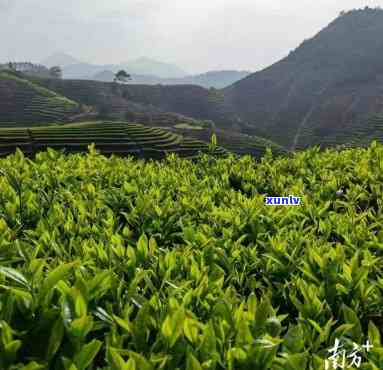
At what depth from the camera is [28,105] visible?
123750 mm

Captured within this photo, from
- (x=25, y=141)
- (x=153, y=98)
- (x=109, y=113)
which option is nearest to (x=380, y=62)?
(x=153, y=98)

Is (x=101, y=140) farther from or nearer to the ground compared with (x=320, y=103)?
nearer to the ground

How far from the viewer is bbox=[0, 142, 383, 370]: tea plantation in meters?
2.14

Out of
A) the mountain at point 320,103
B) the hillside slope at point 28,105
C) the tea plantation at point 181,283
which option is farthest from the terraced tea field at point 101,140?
the mountain at point 320,103

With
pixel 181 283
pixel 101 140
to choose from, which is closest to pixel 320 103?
pixel 101 140

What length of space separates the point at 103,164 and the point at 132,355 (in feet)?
18.4

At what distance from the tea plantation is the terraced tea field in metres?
50.3

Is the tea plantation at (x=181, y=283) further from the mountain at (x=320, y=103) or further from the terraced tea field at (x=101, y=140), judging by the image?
the mountain at (x=320, y=103)

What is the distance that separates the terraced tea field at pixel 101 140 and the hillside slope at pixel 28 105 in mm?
46165

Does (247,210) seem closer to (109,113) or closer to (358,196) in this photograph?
(358,196)

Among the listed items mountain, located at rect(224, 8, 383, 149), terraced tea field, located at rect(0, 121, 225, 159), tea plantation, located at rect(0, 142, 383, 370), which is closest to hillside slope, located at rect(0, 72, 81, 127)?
terraced tea field, located at rect(0, 121, 225, 159)

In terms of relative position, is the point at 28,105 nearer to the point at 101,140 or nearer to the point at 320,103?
the point at 101,140

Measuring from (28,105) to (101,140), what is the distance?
66.9 m

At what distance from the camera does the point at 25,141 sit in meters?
58.3
